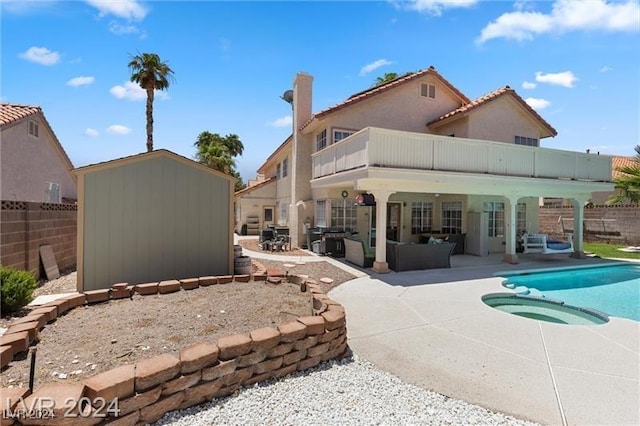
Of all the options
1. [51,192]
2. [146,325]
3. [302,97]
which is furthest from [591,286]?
[51,192]

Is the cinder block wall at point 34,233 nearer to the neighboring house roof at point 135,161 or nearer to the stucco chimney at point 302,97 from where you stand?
the neighboring house roof at point 135,161

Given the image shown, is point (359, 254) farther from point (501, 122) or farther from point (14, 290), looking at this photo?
point (501, 122)

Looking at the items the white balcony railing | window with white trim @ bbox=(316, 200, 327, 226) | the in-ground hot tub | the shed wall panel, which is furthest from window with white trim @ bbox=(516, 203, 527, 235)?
the shed wall panel

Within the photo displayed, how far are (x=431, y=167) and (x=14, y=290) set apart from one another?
1171cm

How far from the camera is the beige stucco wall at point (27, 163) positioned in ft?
46.1

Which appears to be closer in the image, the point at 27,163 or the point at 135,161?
the point at 135,161

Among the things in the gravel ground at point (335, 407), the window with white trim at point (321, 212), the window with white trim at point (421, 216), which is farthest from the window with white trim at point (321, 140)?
the gravel ground at point (335, 407)

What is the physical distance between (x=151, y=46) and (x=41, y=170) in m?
11.9

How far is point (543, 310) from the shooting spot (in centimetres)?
787

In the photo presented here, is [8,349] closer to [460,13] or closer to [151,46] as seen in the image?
[460,13]

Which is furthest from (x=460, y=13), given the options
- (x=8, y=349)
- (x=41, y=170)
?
(x=41, y=170)

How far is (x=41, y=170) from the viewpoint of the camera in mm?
17047

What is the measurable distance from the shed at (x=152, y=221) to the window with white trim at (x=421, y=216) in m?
11.0

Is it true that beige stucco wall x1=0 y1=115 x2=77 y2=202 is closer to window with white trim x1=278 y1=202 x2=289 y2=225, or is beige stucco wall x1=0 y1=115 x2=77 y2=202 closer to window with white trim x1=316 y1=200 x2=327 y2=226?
window with white trim x1=278 y1=202 x2=289 y2=225
